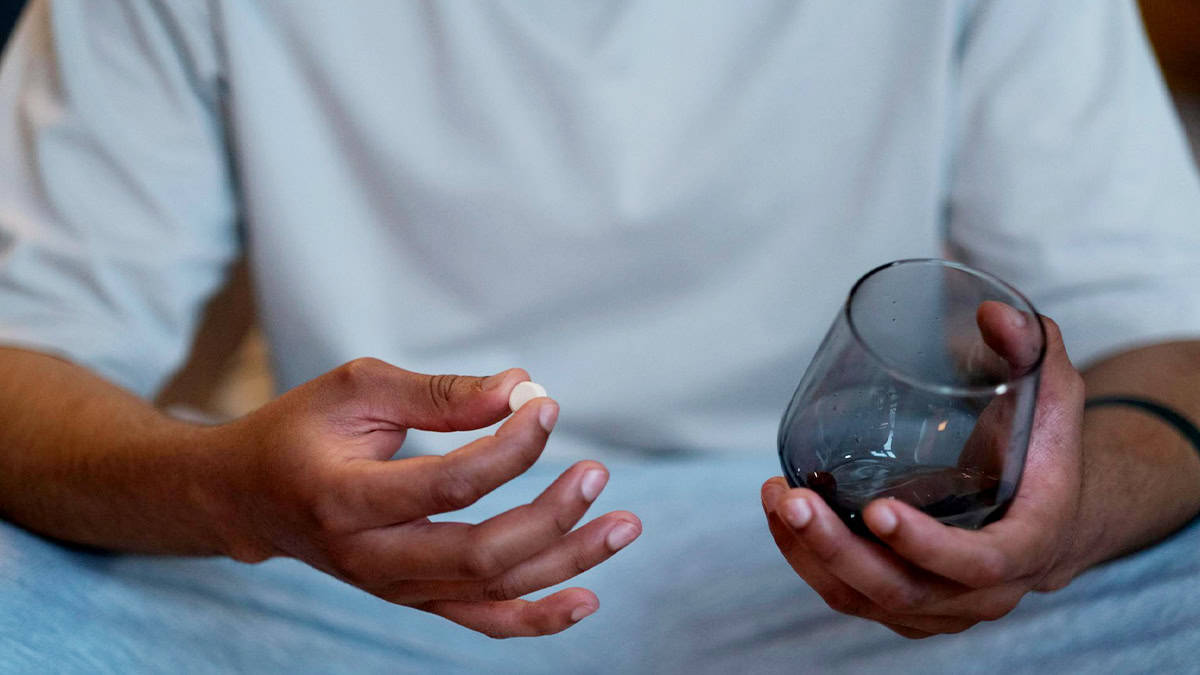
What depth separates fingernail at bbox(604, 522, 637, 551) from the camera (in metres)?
0.45

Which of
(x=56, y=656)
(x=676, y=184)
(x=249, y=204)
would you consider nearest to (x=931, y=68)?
(x=676, y=184)

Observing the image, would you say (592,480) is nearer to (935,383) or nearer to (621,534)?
(621,534)

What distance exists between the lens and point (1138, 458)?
619mm

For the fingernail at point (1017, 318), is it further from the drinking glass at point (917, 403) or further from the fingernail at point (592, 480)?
the fingernail at point (592, 480)

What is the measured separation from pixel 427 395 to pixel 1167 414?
50 cm

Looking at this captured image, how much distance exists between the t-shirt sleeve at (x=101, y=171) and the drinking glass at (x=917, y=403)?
Result: 0.53 metres

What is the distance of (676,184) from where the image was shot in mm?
771

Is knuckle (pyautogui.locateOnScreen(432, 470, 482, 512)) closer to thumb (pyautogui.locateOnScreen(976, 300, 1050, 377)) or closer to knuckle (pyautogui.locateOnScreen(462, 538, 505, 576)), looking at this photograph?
knuckle (pyautogui.locateOnScreen(462, 538, 505, 576))

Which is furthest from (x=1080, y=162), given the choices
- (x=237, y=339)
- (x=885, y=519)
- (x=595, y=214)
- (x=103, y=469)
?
(x=237, y=339)

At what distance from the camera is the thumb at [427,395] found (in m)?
0.45

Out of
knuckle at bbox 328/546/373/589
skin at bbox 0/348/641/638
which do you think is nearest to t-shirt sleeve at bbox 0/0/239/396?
skin at bbox 0/348/641/638

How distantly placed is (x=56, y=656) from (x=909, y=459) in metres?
0.47

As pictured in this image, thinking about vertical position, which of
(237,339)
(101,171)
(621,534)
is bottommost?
(237,339)

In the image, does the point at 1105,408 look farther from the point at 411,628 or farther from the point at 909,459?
the point at 411,628
